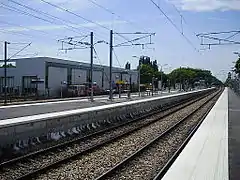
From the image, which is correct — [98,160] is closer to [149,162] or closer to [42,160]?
[149,162]

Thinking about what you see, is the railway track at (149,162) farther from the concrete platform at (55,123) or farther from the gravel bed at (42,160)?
the concrete platform at (55,123)

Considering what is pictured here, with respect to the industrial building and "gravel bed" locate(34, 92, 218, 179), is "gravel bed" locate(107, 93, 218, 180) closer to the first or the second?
"gravel bed" locate(34, 92, 218, 179)

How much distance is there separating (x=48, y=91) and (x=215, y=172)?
5915 centimetres

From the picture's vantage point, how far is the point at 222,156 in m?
11.6

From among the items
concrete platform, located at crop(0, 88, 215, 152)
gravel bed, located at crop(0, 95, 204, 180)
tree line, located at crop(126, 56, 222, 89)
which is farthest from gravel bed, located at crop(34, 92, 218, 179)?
tree line, located at crop(126, 56, 222, 89)

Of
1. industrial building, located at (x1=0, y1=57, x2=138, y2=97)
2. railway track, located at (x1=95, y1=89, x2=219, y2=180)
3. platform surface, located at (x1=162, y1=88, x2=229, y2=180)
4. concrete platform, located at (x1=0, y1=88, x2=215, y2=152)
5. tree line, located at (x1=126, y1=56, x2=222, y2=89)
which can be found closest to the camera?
platform surface, located at (x1=162, y1=88, x2=229, y2=180)

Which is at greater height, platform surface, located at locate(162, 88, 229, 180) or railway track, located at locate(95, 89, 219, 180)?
platform surface, located at locate(162, 88, 229, 180)

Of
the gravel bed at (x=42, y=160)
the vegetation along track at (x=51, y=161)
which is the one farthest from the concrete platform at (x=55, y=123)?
the gravel bed at (x=42, y=160)

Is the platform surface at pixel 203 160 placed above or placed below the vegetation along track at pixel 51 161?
above

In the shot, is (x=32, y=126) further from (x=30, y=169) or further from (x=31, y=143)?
(x=30, y=169)

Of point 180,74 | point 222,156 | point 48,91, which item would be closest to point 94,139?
point 222,156

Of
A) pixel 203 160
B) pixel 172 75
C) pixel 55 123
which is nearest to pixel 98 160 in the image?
pixel 203 160

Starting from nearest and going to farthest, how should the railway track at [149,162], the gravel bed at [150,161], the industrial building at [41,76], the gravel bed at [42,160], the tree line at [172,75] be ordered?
1. the railway track at [149,162]
2. the gravel bed at [150,161]
3. the gravel bed at [42,160]
4. the industrial building at [41,76]
5. the tree line at [172,75]

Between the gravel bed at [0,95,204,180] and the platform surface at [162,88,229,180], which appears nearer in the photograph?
the platform surface at [162,88,229,180]
